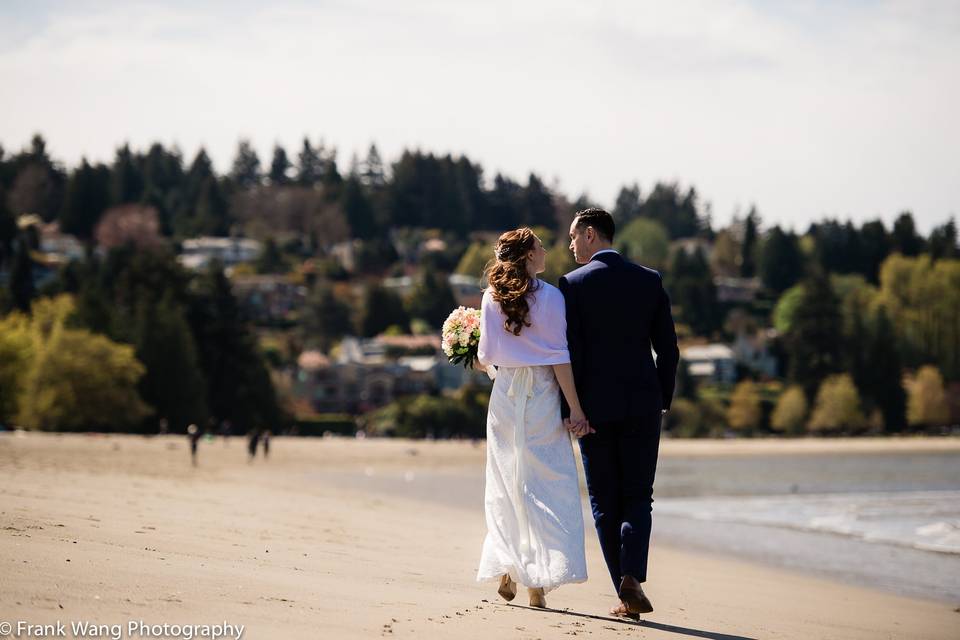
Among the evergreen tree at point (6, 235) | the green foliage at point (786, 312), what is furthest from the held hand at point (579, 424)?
the evergreen tree at point (6, 235)

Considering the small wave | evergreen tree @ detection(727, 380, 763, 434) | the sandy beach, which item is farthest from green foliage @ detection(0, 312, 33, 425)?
evergreen tree @ detection(727, 380, 763, 434)

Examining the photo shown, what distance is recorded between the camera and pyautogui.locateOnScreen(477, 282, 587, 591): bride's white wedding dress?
6.50 metres

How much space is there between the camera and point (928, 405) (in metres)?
105

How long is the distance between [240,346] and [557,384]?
67.7m

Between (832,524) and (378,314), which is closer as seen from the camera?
(832,524)

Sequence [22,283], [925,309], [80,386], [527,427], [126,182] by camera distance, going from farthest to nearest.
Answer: [126,182] < [925,309] < [22,283] < [80,386] < [527,427]

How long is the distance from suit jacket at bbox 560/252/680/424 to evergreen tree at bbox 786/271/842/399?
4133 inches

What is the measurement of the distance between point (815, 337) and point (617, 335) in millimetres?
112455

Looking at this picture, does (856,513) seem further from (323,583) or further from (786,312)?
(786,312)

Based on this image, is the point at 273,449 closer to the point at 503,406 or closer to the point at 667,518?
the point at 667,518

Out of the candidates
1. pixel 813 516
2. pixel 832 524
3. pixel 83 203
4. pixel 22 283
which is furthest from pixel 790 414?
pixel 83 203

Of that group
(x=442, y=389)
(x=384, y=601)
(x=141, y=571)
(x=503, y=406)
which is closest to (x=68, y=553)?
(x=141, y=571)

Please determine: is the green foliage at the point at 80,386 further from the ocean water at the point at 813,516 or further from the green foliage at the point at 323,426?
the green foliage at the point at 323,426

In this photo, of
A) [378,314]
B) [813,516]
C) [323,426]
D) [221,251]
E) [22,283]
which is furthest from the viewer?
[221,251]
